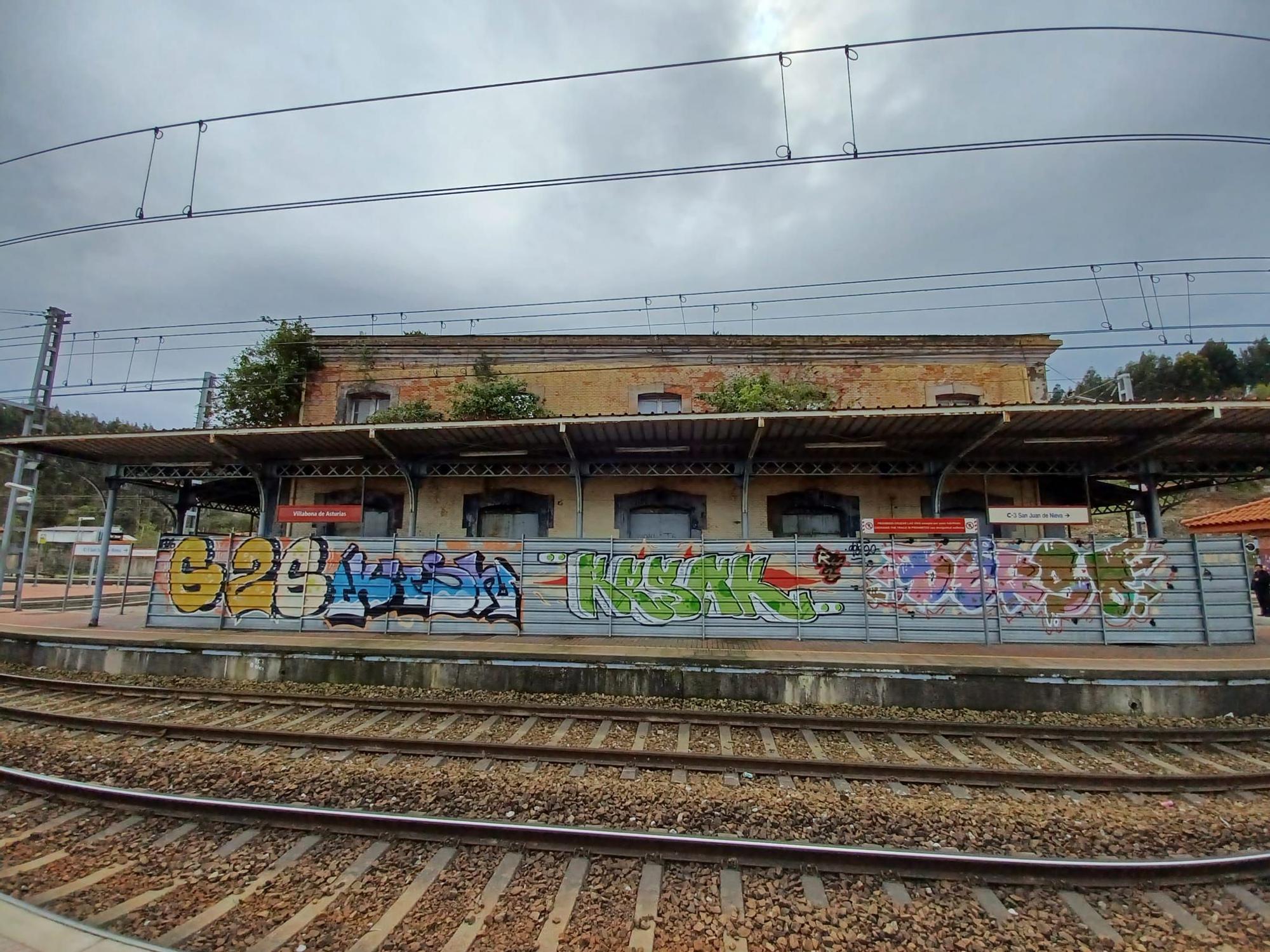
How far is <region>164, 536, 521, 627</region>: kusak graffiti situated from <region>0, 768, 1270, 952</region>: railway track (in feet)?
23.7

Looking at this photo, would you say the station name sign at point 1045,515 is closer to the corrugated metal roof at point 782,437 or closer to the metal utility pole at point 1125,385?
the corrugated metal roof at point 782,437

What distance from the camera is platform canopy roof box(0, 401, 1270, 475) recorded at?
1137cm

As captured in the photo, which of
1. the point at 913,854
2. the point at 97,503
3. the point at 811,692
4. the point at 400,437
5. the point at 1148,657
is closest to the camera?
the point at 913,854

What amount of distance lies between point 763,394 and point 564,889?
13914 millimetres

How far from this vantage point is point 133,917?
354 cm

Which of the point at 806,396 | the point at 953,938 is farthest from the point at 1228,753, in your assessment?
the point at 806,396

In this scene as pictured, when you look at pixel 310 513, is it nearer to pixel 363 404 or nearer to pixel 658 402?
pixel 363 404

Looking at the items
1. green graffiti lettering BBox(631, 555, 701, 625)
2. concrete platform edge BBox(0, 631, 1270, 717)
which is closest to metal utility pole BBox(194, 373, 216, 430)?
concrete platform edge BBox(0, 631, 1270, 717)

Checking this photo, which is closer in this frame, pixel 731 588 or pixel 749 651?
pixel 749 651

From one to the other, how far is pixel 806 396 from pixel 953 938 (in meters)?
14.1

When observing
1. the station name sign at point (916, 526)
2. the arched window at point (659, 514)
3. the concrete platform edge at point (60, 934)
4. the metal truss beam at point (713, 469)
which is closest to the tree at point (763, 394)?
the metal truss beam at point (713, 469)

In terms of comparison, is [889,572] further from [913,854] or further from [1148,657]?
[913,854]

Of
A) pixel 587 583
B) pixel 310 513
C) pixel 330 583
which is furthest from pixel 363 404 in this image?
pixel 587 583

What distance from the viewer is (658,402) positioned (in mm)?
18609
